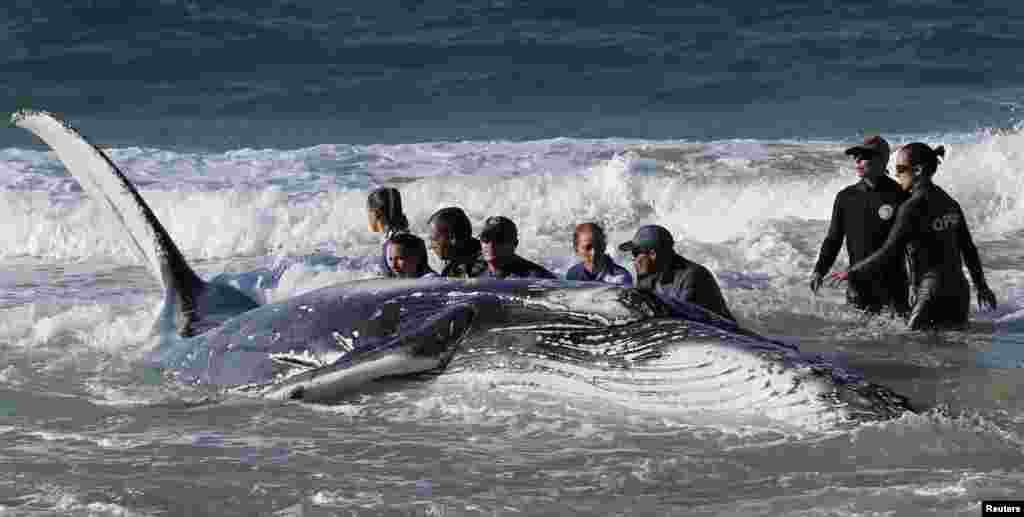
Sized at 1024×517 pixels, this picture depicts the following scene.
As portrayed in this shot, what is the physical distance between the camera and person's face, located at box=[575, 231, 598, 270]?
9.62 meters

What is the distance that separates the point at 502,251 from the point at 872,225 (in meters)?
3.63

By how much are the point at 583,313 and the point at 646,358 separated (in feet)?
1.54

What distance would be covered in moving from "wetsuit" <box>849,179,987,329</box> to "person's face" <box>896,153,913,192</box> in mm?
147

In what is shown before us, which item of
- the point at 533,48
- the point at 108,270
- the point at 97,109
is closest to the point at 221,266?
the point at 108,270

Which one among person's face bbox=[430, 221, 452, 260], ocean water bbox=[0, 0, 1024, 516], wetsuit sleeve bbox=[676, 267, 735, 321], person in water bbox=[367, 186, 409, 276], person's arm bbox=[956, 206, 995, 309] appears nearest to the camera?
ocean water bbox=[0, 0, 1024, 516]

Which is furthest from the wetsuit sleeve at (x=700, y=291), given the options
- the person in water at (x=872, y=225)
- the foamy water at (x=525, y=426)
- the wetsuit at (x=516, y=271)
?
the person in water at (x=872, y=225)

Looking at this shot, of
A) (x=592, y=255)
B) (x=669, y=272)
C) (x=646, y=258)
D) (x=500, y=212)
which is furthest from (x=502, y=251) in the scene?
(x=500, y=212)

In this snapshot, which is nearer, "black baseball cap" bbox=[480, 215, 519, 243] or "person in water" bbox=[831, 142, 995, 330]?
"black baseball cap" bbox=[480, 215, 519, 243]

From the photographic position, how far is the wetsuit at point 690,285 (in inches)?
347

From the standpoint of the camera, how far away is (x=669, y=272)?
905 cm

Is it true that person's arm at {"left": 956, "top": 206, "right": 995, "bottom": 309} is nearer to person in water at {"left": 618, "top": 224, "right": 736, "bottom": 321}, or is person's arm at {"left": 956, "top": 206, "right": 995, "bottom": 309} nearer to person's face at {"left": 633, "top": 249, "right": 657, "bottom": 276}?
person in water at {"left": 618, "top": 224, "right": 736, "bottom": 321}

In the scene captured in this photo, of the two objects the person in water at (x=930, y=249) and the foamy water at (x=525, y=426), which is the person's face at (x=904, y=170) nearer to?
the person in water at (x=930, y=249)

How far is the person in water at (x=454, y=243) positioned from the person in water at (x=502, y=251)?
0.85 ft

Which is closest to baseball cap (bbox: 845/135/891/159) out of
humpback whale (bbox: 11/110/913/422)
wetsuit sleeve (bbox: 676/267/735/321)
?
wetsuit sleeve (bbox: 676/267/735/321)
